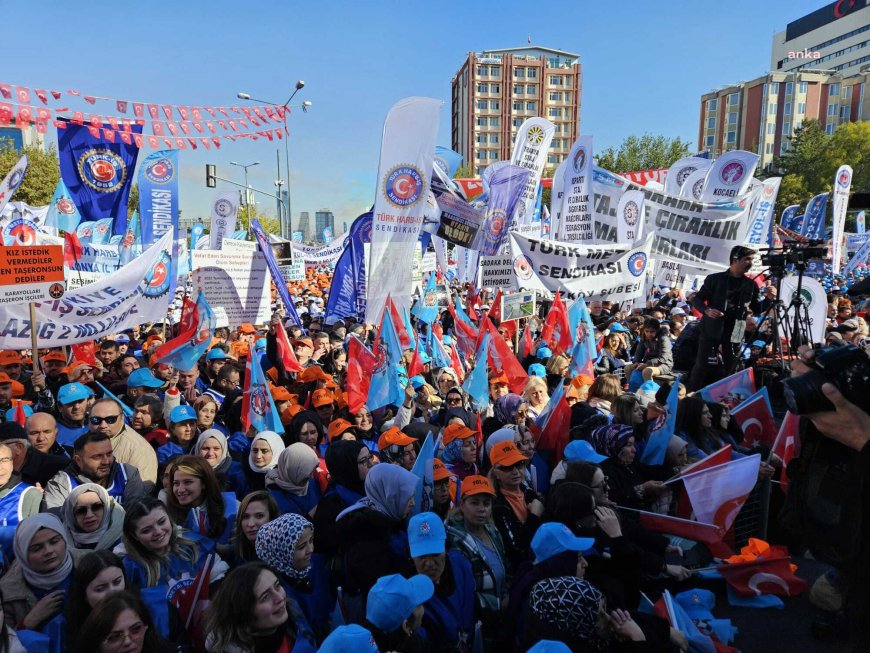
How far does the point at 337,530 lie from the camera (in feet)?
10.3

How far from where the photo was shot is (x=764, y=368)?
22.2 feet

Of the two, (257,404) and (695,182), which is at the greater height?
(695,182)

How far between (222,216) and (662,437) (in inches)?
593

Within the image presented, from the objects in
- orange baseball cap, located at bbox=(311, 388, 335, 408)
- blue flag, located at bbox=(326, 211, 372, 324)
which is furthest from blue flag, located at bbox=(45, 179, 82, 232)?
orange baseball cap, located at bbox=(311, 388, 335, 408)

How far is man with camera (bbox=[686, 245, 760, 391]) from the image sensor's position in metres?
6.34

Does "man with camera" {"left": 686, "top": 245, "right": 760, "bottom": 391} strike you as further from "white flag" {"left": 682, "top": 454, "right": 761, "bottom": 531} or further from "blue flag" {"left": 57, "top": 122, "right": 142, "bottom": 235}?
"blue flag" {"left": 57, "top": 122, "right": 142, "bottom": 235}

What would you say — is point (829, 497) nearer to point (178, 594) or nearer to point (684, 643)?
point (684, 643)

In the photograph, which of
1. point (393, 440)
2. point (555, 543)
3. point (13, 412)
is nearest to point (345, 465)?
point (393, 440)

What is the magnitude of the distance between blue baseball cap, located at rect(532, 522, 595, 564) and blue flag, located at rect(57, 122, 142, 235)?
31.3 feet

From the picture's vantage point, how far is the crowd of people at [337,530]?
2285mm

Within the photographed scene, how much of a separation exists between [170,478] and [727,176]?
11773mm

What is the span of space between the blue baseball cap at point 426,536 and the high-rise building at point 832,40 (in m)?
106

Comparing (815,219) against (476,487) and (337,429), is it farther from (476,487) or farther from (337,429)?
(476,487)

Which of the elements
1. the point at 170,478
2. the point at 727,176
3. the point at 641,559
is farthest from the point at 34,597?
the point at 727,176
